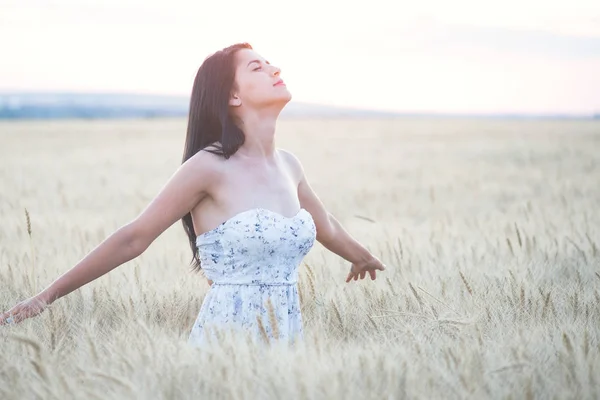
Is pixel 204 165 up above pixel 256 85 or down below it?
below

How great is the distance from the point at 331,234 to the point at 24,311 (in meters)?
1.13

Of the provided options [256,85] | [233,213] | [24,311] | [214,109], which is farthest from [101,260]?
[256,85]

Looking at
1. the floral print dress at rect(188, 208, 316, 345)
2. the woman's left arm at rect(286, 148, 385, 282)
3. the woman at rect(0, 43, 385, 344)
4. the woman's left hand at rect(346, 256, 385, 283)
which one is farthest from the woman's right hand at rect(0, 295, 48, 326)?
the woman's left hand at rect(346, 256, 385, 283)

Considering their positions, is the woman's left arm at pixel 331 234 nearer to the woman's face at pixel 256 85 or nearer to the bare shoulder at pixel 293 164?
the bare shoulder at pixel 293 164

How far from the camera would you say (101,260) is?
2641mm

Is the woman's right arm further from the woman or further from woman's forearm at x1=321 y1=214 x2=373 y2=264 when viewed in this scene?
woman's forearm at x1=321 y1=214 x2=373 y2=264

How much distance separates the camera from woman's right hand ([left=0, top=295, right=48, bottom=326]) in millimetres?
2555

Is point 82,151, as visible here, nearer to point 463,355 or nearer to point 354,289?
point 354,289

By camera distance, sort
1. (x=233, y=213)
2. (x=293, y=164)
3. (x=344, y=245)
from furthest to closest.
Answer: (x=344, y=245), (x=293, y=164), (x=233, y=213)

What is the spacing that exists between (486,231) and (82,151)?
1383 centimetres

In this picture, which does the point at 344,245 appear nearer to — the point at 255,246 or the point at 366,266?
the point at 366,266

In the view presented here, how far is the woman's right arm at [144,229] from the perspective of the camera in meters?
2.64

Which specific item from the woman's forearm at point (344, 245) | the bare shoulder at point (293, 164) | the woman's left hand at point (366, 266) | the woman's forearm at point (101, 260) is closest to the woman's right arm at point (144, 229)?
the woman's forearm at point (101, 260)

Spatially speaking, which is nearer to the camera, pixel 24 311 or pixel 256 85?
pixel 24 311
